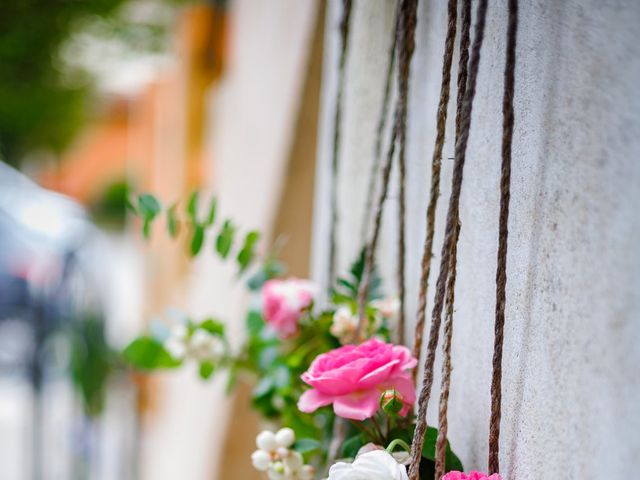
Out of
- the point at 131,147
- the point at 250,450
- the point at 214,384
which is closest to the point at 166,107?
the point at 214,384

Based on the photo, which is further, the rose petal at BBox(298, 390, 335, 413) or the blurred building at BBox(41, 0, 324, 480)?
the blurred building at BBox(41, 0, 324, 480)

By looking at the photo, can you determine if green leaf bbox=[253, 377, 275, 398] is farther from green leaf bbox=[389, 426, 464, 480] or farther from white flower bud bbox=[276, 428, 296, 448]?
green leaf bbox=[389, 426, 464, 480]

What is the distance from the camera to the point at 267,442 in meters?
0.67

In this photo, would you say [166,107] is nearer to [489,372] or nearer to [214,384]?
[214,384]

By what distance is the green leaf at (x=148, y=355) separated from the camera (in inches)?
38.9

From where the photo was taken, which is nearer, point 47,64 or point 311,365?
point 311,365

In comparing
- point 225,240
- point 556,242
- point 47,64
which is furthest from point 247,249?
point 47,64

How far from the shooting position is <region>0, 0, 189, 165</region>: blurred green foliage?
7.52 ft

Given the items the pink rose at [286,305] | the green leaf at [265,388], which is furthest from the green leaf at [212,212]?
the green leaf at [265,388]

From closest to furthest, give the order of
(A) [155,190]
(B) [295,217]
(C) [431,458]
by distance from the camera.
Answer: (C) [431,458]
(B) [295,217]
(A) [155,190]

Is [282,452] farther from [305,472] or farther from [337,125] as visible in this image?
[337,125]

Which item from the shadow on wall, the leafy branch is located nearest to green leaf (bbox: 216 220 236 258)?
the leafy branch

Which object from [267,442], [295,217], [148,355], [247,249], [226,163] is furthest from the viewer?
[226,163]

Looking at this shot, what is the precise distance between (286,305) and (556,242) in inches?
16.2
